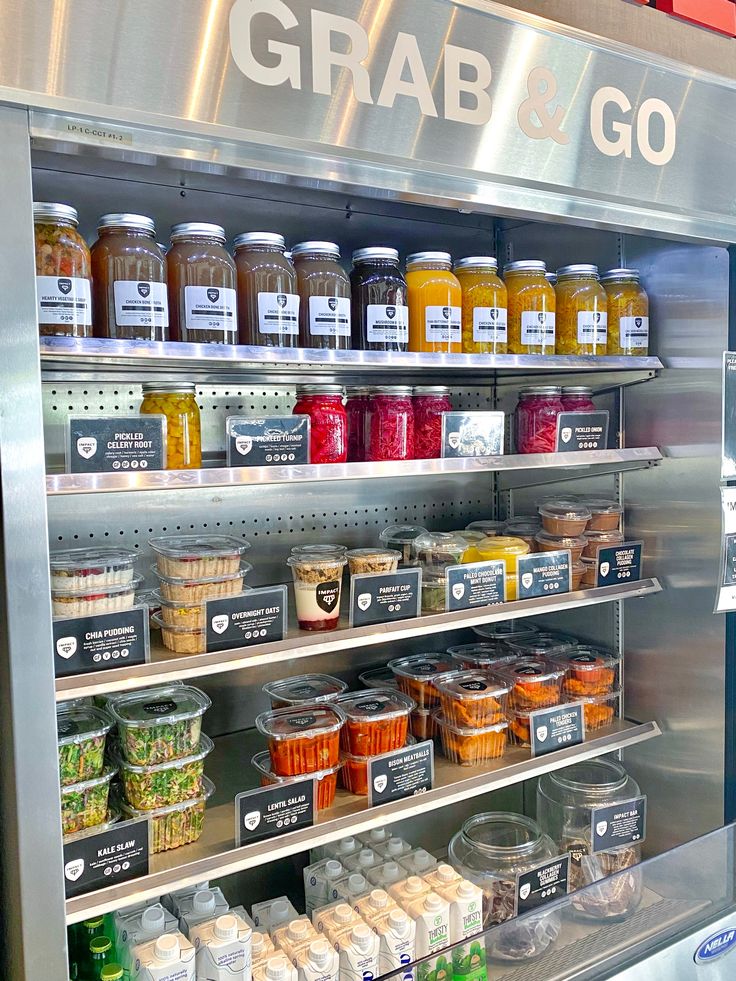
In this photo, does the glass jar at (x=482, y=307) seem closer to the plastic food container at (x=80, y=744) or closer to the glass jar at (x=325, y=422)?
the glass jar at (x=325, y=422)

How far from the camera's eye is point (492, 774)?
2.17 metres

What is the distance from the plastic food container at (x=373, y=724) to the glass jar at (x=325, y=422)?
0.64 meters

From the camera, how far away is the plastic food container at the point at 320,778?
1932 millimetres

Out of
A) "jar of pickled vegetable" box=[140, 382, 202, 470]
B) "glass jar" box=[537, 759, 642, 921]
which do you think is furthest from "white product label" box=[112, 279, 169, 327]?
"glass jar" box=[537, 759, 642, 921]

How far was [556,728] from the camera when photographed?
233 centimetres

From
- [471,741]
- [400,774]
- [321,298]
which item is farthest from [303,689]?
[321,298]

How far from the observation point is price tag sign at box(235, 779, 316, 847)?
179 cm

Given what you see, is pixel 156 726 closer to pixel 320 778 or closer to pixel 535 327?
pixel 320 778

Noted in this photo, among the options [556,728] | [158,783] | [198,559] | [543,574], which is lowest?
[556,728]

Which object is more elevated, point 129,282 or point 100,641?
point 129,282

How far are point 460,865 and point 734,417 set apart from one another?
1.49 metres

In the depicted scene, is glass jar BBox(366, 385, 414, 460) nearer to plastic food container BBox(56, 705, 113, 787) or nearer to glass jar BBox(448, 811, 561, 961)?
plastic food container BBox(56, 705, 113, 787)

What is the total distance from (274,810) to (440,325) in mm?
1185

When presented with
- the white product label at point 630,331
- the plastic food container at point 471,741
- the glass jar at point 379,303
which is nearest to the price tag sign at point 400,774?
the plastic food container at point 471,741
